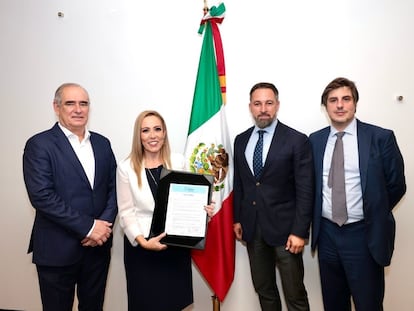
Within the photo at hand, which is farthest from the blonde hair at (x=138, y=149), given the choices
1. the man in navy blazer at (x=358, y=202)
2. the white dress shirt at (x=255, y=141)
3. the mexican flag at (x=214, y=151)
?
the man in navy blazer at (x=358, y=202)

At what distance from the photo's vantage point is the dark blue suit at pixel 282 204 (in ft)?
6.16

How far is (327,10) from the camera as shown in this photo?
2.27m

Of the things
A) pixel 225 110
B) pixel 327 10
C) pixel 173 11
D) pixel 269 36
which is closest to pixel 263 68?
pixel 269 36

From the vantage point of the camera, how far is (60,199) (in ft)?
5.68

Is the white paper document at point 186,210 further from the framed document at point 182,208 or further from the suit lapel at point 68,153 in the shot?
the suit lapel at point 68,153

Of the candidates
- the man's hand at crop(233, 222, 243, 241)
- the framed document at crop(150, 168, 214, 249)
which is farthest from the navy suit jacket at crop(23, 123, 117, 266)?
the man's hand at crop(233, 222, 243, 241)

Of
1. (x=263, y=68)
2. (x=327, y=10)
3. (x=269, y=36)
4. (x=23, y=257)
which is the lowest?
(x=23, y=257)

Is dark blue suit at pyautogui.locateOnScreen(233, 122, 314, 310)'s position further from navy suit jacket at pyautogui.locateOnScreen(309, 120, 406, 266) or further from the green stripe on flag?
the green stripe on flag

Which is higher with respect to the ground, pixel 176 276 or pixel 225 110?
pixel 225 110

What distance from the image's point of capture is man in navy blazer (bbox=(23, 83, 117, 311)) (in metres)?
1.73

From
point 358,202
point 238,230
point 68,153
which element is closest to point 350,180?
point 358,202

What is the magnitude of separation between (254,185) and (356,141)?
649 millimetres

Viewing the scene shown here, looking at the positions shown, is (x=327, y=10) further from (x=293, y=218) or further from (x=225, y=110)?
(x=293, y=218)

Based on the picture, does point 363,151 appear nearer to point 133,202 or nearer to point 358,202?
point 358,202
